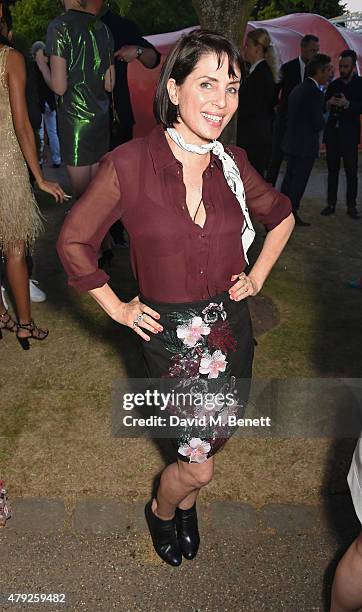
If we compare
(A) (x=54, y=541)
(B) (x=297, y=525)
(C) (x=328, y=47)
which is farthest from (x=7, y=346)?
(C) (x=328, y=47)

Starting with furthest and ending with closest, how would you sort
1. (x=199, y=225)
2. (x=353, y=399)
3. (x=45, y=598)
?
(x=353, y=399) → (x=45, y=598) → (x=199, y=225)

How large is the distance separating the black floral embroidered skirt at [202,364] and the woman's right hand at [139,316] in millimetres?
36

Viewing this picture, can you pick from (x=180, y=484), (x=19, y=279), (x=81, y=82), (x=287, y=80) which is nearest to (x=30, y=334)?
(x=19, y=279)

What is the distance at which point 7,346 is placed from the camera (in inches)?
175

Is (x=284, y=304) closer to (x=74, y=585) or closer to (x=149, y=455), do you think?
(x=149, y=455)

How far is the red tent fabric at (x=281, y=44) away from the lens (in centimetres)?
1088

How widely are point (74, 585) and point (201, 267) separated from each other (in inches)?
58.3

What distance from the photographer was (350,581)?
2.03 meters

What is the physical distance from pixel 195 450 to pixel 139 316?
→ 0.58m

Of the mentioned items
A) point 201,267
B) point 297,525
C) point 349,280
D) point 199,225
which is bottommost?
point 349,280

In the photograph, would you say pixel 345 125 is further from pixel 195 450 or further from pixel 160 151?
pixel 195 450

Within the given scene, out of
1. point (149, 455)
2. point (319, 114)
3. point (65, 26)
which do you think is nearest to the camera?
point (149, 455)

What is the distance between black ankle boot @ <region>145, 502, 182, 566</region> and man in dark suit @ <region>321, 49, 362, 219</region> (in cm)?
613

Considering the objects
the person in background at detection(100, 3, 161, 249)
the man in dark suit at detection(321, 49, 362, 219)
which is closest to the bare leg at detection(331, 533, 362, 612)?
the person in background at detection(100, 3, 161, 249)
